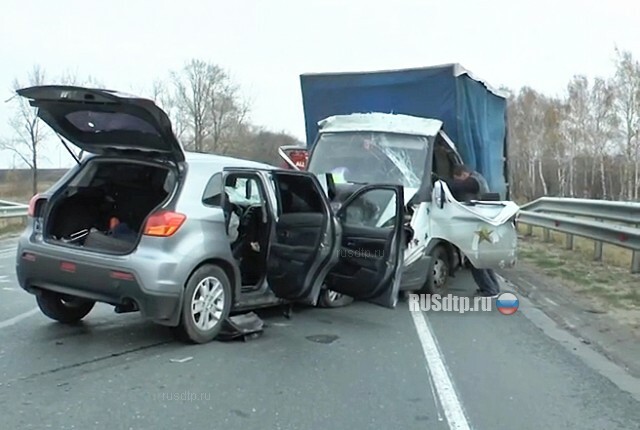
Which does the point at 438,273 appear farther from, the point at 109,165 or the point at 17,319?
the point at 17,319

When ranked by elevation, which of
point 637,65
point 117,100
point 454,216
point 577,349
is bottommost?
point 577,349

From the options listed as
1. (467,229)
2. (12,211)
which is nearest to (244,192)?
(467,229)

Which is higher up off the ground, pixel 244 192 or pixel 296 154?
pixel 296 154

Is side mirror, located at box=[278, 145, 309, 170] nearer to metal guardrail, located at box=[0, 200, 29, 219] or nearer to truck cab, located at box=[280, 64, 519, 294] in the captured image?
truck cab, located at box=[280, 64, 519, 294]

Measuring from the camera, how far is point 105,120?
6145 millimetres

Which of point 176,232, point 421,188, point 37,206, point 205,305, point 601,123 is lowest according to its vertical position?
point 205,305

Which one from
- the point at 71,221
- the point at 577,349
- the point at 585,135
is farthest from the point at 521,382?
the point at 585,135

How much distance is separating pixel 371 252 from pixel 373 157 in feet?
10.0

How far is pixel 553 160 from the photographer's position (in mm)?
63625

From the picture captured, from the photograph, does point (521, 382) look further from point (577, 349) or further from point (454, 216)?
point (454, 216)

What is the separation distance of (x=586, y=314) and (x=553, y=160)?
58681 mm

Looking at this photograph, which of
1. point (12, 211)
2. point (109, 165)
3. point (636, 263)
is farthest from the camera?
point (12, 211)

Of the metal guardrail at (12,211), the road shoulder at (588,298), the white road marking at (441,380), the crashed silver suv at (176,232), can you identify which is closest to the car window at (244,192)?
the crashed silver suv at (176,232)

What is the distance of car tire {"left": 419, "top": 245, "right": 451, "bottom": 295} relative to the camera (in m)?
9.07
